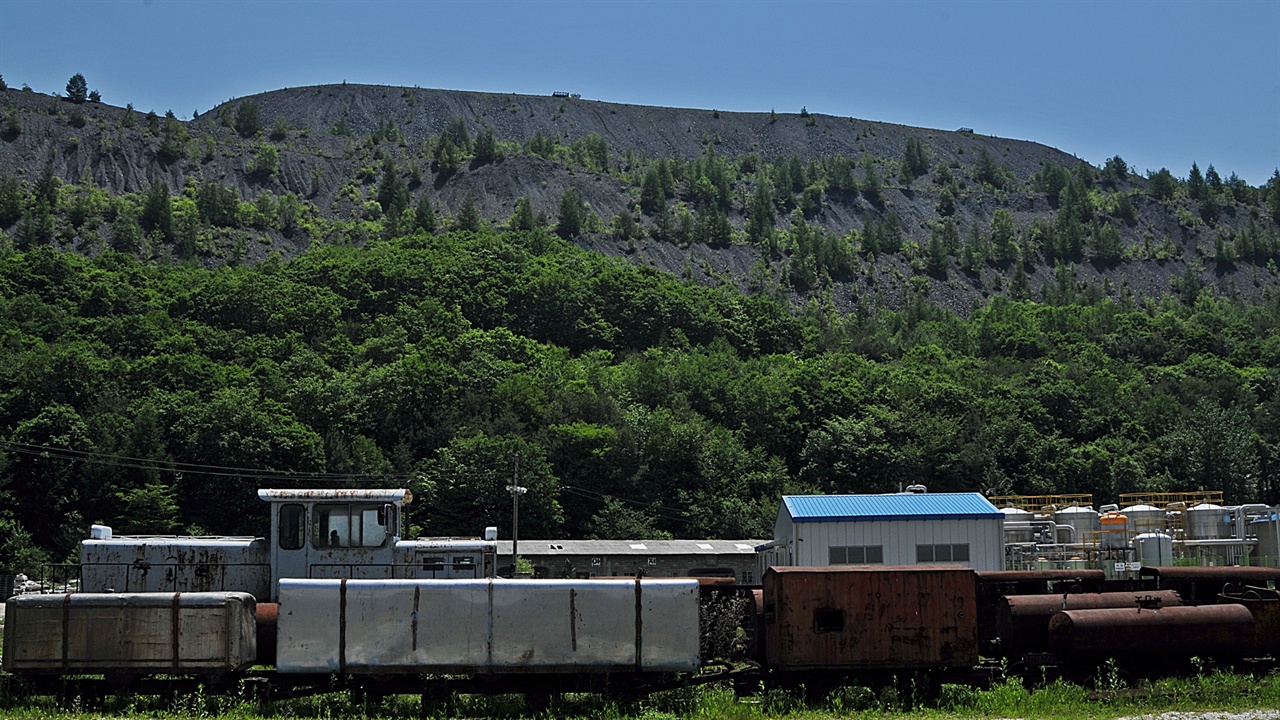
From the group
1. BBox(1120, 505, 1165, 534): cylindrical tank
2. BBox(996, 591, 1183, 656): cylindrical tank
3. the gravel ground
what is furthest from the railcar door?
BBox(1120, 505, 1165, 534): cylindrical tank

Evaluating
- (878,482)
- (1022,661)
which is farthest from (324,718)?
(878,482)

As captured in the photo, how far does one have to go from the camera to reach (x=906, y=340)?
158m

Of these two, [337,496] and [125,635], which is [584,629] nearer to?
[337,496]

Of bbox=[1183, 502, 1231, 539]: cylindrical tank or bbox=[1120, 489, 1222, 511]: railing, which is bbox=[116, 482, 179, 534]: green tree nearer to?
bbox=[1120, 489, 1222, 511]: railing

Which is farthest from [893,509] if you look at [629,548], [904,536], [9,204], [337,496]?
[9,204]

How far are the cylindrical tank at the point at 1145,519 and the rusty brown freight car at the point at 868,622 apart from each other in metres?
35.0

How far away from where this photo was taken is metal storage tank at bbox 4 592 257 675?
65.4 ft

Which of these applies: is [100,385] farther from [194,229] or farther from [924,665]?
[194,229]

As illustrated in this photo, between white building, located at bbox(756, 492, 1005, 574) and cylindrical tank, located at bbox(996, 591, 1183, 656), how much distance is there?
58.0 feet

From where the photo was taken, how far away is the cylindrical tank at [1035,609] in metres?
22.2

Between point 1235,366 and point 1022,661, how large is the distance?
129586 millimetres

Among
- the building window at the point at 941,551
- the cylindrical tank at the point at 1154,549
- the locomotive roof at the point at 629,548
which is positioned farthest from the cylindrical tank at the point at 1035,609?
the locomotive roof at the point at 629,548

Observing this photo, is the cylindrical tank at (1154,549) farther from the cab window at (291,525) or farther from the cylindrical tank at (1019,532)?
the cab window at (291,525)

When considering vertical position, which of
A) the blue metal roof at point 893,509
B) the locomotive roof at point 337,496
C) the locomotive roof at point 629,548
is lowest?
the locomotive roof at point 629,548
